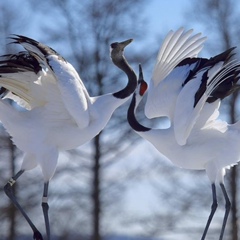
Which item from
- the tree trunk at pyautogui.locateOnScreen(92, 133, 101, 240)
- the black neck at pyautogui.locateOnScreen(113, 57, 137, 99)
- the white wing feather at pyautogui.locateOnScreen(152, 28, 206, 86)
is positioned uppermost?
the white wing feather at pyautogui.locateOnScreen(152, 28, 206, 86)

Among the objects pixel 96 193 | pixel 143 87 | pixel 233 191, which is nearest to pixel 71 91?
pixel 143 87

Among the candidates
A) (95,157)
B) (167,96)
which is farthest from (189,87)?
(95,157)

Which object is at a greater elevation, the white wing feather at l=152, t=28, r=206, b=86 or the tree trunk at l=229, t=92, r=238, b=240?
the white wing feather at l=152, t=28, r=206, b=86

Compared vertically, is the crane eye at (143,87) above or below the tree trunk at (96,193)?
above

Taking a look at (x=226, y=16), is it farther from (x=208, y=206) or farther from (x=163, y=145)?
(x=163, y=145)

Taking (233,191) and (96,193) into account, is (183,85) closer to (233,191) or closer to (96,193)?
(96,193)

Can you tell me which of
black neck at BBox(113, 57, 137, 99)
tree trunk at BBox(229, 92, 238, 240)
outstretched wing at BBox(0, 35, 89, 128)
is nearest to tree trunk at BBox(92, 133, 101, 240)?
tree trunk at BBox(229, 92, 238, 240)

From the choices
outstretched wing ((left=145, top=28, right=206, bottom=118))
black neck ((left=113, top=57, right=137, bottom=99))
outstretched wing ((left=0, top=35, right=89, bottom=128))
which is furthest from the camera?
outstretched wing ((left=145, top=28, right=206, bottom=118))

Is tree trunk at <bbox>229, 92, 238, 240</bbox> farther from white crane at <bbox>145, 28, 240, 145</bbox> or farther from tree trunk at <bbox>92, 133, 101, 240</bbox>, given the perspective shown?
white crane at <bbox>145, 28, 240, 145</bbox>

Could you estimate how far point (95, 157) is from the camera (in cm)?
1950

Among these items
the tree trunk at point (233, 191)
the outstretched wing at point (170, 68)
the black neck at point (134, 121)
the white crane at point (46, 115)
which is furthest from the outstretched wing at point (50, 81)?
the tree trunk at point (233, 191)

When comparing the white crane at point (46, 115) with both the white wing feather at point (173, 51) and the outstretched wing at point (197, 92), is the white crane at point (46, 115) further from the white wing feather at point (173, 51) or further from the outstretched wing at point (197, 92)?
the white wing feather at point (173, 51)

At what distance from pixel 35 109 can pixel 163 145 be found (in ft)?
4.61

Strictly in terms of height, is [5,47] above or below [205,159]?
above
